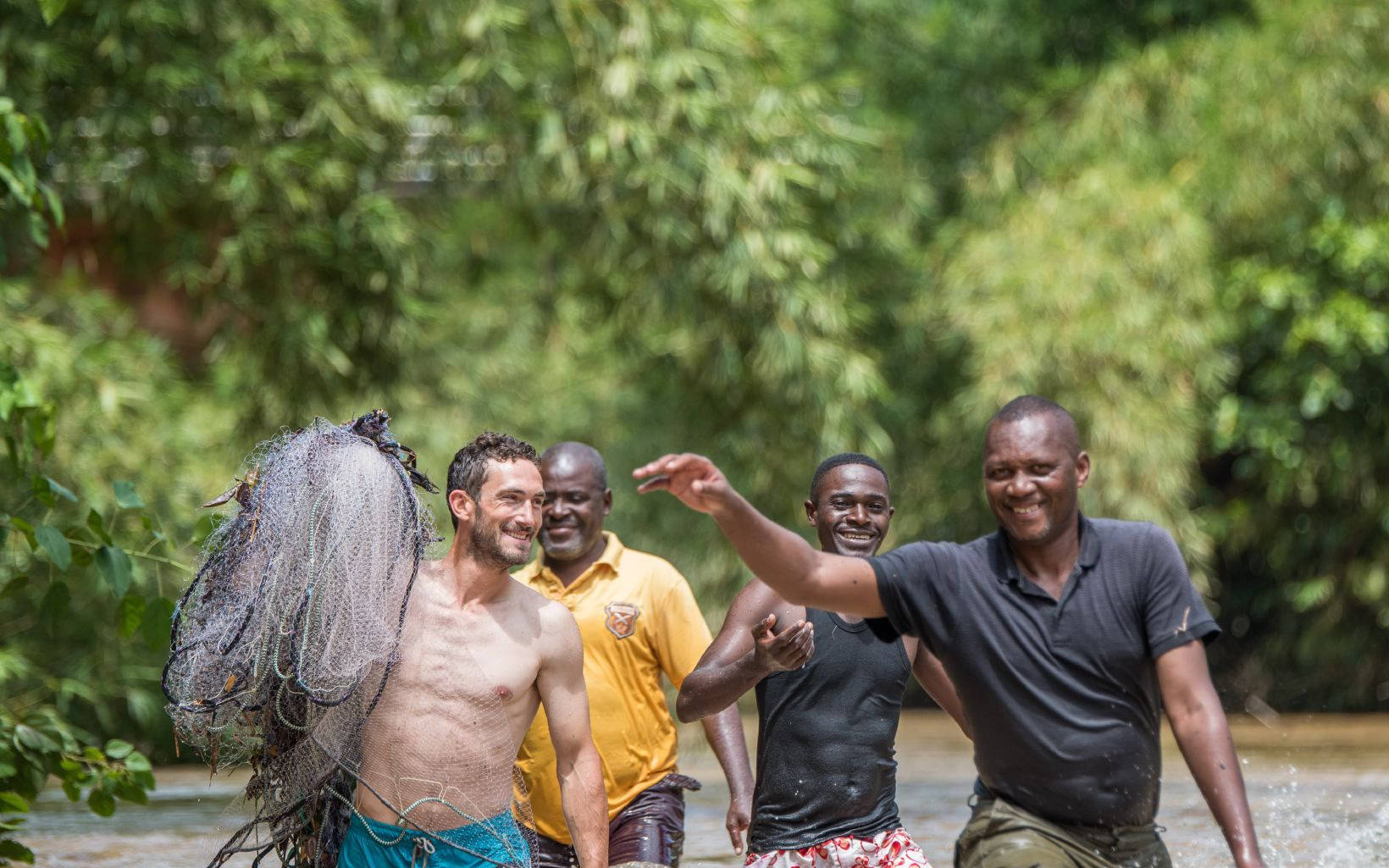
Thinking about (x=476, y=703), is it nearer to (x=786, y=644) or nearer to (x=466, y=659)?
(x=466, y=659)

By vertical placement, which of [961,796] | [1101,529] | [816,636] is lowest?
[961,796]

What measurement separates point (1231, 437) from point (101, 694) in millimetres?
9195

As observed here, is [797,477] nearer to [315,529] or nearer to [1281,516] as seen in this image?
[1281,516]

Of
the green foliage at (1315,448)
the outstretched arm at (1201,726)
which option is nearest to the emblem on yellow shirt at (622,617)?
the outstretched arm at (1201,726)

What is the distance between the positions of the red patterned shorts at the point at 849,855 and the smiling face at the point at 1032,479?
97 cm

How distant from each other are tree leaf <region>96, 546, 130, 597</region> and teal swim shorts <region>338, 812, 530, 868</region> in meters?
1.52

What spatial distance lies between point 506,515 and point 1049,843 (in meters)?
1.47

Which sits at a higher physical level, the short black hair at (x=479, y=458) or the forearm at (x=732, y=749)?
the short black hair at (x=479, y=458)

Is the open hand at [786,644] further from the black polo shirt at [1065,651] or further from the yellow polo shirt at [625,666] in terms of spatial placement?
the yellow polo shirt at [625,666]

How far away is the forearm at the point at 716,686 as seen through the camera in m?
3.93

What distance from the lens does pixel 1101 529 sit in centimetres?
384

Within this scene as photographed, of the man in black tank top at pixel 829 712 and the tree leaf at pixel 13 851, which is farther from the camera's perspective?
the tree leaf at pixel 13 851

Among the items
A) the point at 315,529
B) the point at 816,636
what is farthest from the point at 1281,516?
the point at 315,529

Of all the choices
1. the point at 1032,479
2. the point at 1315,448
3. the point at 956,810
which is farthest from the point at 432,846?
the point at 1315,448
